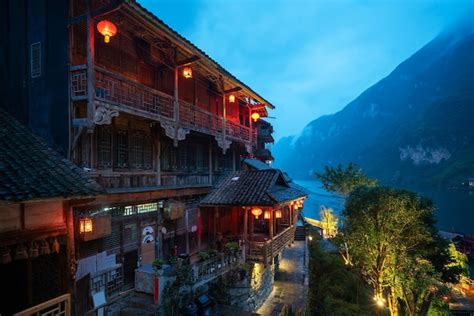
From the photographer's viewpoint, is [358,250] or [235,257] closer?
[235,257]

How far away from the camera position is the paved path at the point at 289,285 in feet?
46.8

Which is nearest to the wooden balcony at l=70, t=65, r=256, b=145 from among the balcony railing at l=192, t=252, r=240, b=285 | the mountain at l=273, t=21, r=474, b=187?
the balcony railing at l=192, t=252, r=240, b=285

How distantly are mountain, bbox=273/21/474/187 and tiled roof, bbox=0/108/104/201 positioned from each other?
10281 cm

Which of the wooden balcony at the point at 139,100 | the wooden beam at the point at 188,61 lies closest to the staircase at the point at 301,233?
the wooden balcony at the point at 139,100

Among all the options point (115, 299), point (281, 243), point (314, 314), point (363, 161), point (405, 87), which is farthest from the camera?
point (405, 87)

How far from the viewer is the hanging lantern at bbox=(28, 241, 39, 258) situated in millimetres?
6434

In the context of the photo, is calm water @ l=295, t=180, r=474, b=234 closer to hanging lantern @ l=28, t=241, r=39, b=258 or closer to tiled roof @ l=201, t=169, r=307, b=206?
tiled roof @ l=201, t=169, r=307, b=206

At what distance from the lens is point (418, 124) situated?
11100 cm

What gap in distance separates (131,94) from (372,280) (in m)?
19.8

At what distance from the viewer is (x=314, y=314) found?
16.8 metres

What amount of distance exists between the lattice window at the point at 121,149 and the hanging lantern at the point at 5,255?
536cm

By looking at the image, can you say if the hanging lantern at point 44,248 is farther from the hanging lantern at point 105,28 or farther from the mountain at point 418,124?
the mountain at point 418,124

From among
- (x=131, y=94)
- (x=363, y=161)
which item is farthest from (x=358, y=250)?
(x=363, y=161)

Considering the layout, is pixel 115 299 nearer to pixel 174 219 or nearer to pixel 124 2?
pixel 174 219
